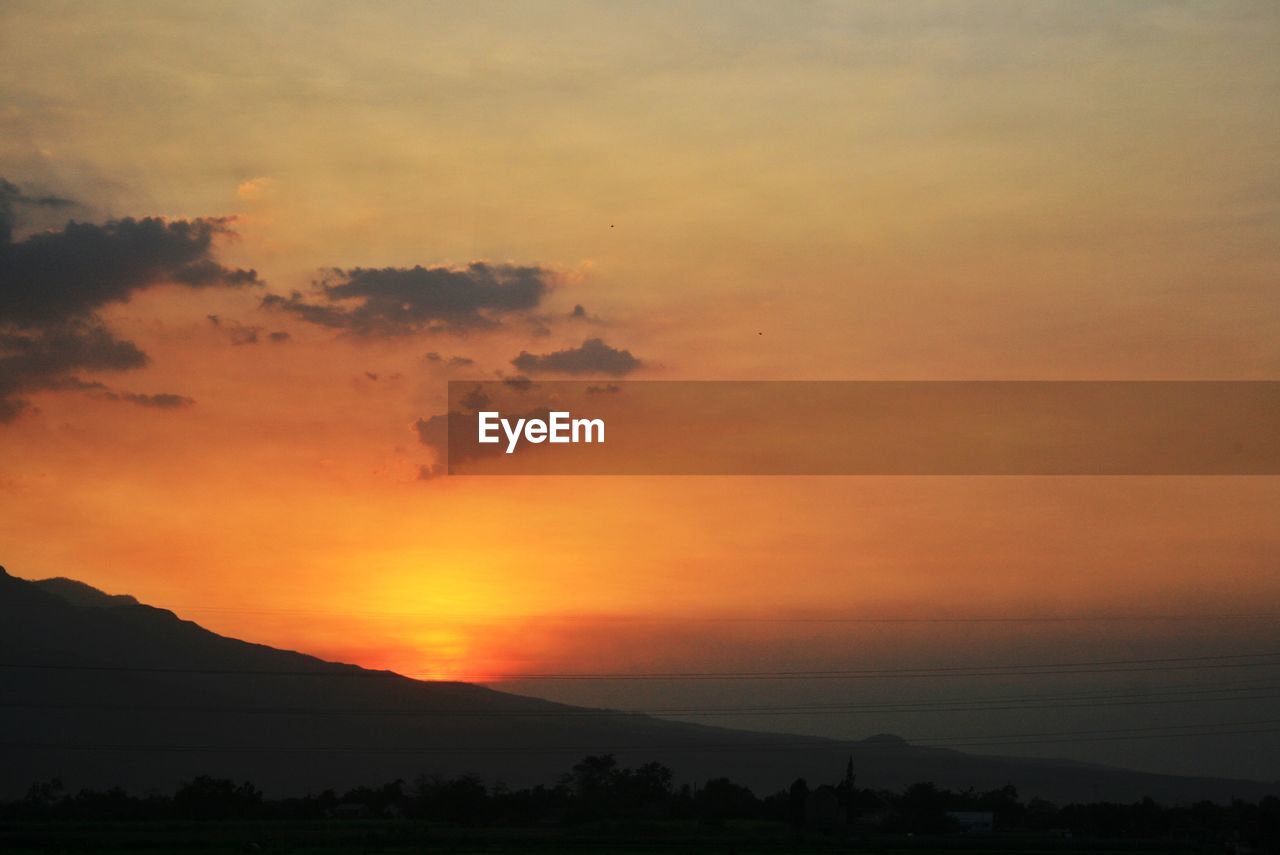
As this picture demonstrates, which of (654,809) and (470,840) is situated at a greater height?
(470,840)

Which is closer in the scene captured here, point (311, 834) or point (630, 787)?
point (311, 834)

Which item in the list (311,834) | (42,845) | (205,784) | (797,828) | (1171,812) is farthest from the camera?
(1171,812)

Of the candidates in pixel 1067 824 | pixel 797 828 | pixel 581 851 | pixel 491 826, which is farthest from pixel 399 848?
pixel 1067 824

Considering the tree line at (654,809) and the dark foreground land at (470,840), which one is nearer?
the dark foreground land at (470,840)

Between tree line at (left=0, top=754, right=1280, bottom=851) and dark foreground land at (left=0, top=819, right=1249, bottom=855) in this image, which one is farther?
tree line at (left=0, top=754, right=1280, bottom=851)

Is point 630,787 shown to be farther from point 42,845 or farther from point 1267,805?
point 42,845

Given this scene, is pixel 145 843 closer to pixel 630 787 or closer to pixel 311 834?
pixel 311 834

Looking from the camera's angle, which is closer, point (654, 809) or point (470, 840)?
point (470, 840)

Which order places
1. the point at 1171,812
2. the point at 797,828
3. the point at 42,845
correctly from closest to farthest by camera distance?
the point at 42,845
the point at 797,828
the point at 1171,812

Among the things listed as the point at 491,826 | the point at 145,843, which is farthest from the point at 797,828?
the point at 145,843
